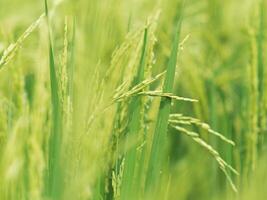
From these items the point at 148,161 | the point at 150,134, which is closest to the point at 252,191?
the point at 148,161

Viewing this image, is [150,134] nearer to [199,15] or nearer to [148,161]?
[148,161]

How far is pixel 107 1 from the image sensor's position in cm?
127

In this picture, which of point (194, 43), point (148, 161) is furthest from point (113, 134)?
point (194, 43)

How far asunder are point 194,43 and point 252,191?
6.10 ft

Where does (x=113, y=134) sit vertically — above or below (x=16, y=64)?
below

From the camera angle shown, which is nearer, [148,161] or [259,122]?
[148,161]

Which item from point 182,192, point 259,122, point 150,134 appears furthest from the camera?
point 259,122

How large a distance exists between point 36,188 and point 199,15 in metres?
1.94

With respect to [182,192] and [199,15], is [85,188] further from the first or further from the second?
[199,15]

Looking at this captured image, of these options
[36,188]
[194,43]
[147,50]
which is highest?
[194,43]

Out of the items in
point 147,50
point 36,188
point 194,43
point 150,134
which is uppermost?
point 194,43

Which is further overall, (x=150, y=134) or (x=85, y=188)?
(x=150, y=134)

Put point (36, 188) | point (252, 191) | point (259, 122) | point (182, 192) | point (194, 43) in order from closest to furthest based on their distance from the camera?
Result: point (252, 191)
point (36, 188)
point (182, 192)
point (259, 122)
point (194, 43)

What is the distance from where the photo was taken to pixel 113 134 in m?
1.31
